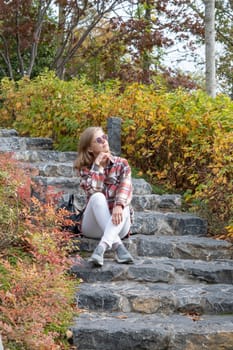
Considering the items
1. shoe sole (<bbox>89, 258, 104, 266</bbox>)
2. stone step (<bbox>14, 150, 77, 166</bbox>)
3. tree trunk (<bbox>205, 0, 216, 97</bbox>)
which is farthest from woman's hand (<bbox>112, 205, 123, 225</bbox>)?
tree trunk (<bbox>205, 0, 216, 97</bbox>)

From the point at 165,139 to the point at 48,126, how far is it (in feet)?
6.27

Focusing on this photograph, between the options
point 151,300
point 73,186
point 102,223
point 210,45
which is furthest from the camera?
point 210,45

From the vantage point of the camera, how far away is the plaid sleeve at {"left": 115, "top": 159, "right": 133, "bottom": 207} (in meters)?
5.39

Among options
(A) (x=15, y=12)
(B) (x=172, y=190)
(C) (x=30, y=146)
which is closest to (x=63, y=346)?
(B) (x=172, y=190)

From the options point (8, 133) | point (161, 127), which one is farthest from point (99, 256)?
point (8, 133)

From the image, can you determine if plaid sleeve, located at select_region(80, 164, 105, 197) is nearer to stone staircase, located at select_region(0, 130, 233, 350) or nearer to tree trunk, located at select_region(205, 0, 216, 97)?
stone staircase, located at select_region(0, 130, 233, 350)

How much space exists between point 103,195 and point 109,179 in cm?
26

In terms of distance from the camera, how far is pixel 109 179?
5.68m

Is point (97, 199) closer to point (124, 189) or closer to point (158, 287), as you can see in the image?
point (124, 189)

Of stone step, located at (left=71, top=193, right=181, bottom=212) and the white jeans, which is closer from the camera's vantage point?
the white jeans

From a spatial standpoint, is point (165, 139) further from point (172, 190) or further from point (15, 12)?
point (15, 12)

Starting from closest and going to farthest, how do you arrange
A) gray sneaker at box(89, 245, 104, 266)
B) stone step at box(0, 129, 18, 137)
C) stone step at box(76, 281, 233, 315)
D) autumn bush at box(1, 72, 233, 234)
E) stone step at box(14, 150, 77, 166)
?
1. stone step at box(76, 281, 233, 315)
2. gray sneaker at box(89, 245, 104, 266)
3. autumn bush at box(1, 72, 233, 234)
4. stone step at box(14, 150, 77, 166)
5. stone step at box(0, 129, 18, 137)

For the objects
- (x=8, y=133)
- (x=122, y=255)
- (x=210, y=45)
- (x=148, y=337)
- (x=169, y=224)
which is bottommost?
(x=148, y=337)

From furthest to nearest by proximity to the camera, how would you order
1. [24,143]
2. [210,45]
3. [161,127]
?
[210,45] → [24,143] → [161,127]
